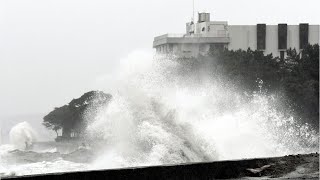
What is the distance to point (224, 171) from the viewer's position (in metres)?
12.7

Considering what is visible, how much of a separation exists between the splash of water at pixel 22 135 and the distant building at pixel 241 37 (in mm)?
33286

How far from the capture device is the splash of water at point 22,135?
5200 centimetres

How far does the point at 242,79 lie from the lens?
5916 cm

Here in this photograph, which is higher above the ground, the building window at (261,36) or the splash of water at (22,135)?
the building window at (261,36)

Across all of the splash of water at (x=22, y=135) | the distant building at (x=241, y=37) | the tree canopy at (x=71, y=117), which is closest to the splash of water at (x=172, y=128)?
the splash of water at (x=22, y=135)

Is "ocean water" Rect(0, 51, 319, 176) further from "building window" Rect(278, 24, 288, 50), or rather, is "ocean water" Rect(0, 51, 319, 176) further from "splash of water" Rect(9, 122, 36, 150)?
"building window" Rect(278, 24, 288, 50)

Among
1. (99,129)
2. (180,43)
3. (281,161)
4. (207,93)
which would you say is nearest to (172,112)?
(99,129)

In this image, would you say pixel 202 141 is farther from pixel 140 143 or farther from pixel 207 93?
pixel 207 93

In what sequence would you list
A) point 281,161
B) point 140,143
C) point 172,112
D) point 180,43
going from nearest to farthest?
point 281,161, point 140,143, point 172,112, point 180,43

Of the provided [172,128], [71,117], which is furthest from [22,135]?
[172,128]

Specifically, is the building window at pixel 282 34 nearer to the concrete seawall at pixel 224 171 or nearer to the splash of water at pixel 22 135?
the splash of water at pixel 22 135

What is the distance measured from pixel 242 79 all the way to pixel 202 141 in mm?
33533

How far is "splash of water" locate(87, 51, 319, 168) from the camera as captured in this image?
24719 mm

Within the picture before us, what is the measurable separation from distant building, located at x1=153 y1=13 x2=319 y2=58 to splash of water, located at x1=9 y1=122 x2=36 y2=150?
3329 centimetres
